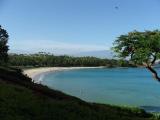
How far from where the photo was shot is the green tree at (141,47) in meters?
24.9

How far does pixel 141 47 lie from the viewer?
2558 centimetres

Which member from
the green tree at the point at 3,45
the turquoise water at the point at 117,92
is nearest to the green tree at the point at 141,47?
the turquoise water at the point at 117,92

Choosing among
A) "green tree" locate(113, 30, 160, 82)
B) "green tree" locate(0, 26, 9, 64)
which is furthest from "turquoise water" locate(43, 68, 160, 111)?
"green tree" locate(113, 30, 160, 82)

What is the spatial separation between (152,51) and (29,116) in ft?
40.0

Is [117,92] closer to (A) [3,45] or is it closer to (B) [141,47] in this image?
(A) [3,45]

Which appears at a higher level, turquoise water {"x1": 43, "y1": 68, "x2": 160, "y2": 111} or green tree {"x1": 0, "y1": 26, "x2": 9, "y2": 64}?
green tree {"x1": 0, "y1": 26, "x2": 9, "y2": 64}

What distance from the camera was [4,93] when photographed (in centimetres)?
1733

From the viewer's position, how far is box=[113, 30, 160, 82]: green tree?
24.9 m

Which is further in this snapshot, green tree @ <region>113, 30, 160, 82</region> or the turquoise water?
the turquoise water

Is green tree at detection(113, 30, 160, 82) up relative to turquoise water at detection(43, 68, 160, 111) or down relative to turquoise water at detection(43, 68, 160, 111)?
up

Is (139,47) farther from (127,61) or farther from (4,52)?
(4,52)

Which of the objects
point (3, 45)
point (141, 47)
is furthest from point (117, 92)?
point (141, 47)

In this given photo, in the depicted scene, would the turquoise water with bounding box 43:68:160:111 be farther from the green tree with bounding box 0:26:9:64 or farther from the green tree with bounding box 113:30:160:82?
the green tree with bounding box 113:30:160:82

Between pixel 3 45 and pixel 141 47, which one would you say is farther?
pixel 3 45
